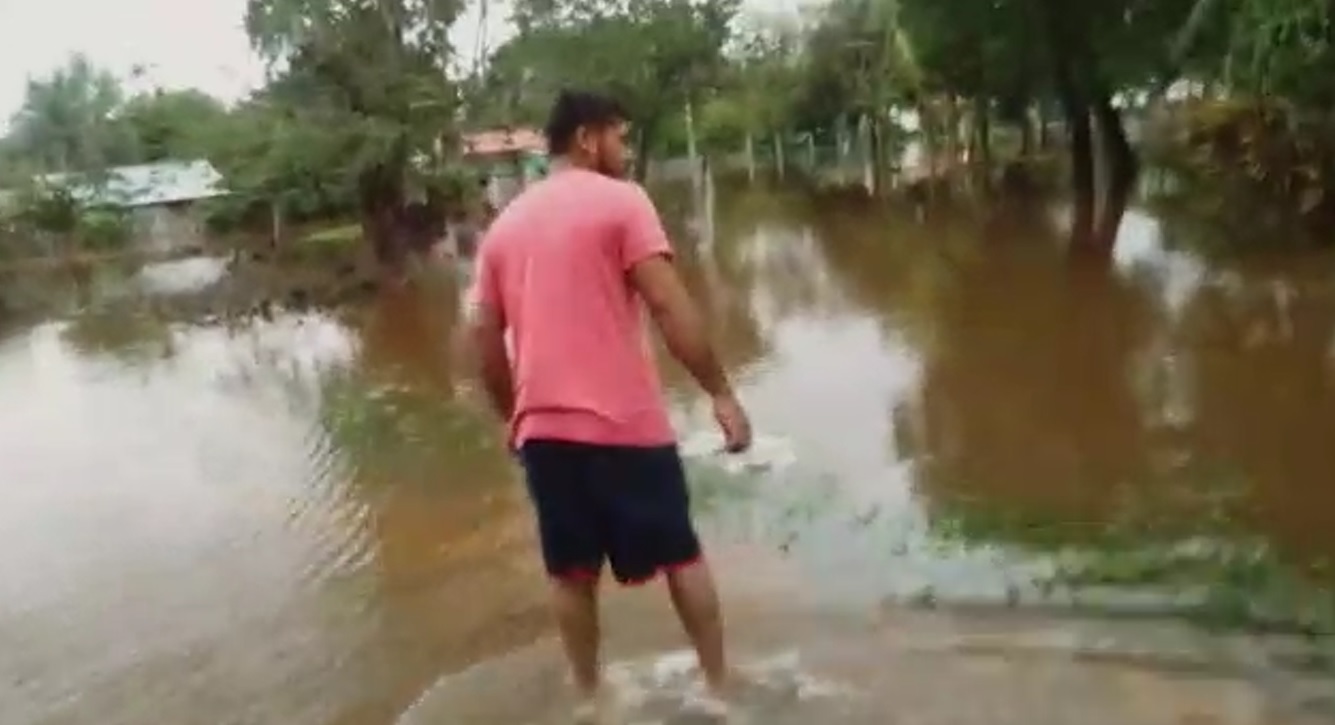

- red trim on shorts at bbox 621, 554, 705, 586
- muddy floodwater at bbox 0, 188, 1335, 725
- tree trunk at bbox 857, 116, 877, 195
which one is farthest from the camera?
tree trunk at bbox 857, 116, 877, 195

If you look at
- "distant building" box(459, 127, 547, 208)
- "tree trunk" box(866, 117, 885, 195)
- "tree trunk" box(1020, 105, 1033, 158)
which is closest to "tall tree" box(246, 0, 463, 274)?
"distant building" box(459, 127, 547, 208)

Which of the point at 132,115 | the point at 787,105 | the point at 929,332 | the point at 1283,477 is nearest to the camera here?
the point at 1283,477

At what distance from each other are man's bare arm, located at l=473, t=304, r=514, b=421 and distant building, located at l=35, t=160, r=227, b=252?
39.9 meters

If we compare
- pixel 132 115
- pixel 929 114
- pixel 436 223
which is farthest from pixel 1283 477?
pixel 132 115

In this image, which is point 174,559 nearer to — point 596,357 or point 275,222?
point 596,357

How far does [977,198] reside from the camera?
34.0m

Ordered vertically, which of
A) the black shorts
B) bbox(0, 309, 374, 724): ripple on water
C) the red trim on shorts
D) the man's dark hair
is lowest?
bbox(0, 309, 374, 724): ripple on water

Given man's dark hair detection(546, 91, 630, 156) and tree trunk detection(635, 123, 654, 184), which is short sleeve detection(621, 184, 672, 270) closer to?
man's dark hair detection(546, 91, 630, 156)

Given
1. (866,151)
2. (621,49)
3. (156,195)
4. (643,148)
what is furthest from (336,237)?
(156,195)

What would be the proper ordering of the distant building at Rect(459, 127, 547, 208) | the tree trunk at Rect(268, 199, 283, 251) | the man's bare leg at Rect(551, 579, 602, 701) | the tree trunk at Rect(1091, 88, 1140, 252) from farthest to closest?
the distant building at Rect(459, 127, 547, 208)
the tree trunk at Rect(268, 199, 283, 251)
the tree trunk at Rect(1091, 88, 1140, 252)
the man's bare leg at Rect(551, 579, 602, 701)

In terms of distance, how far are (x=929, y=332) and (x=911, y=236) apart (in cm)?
1191

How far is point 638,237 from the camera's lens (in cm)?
420

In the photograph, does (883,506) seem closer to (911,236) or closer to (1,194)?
(911,236)

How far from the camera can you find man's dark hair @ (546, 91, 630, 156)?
171 inches
